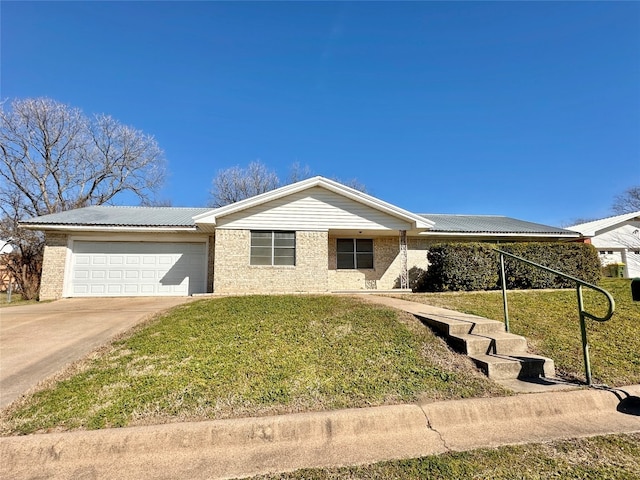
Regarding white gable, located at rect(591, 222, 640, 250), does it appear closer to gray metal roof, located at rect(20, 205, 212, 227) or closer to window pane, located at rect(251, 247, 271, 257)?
window pane, located at rect(251, 247, 271, 257)

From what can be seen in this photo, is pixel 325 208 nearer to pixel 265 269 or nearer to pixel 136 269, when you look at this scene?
pixel 265 269

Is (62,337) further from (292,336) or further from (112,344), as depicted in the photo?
(292,336)

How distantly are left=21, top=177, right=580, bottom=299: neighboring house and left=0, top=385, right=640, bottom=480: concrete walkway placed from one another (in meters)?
9.29

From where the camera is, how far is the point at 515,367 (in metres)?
4.23

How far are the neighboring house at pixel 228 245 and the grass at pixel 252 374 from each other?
6.18 m

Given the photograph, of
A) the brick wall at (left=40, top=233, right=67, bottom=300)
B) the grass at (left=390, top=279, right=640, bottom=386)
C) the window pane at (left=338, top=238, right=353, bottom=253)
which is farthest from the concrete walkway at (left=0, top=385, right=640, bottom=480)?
the brick wall at (left=40, top=233, right=67, bottom=300)

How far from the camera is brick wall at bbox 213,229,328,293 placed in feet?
39.9

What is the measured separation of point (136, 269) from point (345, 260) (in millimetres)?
8547

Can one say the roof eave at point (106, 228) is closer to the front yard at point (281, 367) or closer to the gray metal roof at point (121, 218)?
the gray metal roof at point (121, 218)

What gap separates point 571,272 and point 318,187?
9.75 meters

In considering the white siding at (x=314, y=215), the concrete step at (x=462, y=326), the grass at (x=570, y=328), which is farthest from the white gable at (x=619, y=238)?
the concrete step at (x=462, y=326)

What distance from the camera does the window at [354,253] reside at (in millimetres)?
14219

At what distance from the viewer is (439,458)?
2750 mm

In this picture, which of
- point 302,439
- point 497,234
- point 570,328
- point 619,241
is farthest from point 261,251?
point 619,241
